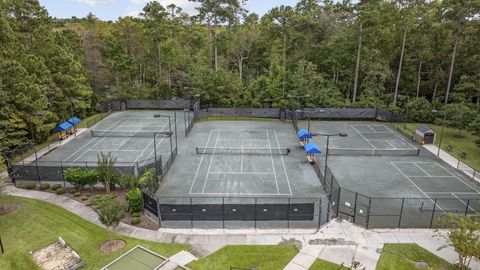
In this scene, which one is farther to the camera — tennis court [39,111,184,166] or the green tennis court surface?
tennis court [39,111,184,166]

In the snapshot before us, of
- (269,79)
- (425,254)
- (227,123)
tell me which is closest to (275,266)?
(425,254)

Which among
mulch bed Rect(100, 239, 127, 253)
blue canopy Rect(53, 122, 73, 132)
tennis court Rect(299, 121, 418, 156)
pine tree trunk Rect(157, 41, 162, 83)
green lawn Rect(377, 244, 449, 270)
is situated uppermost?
pine tree trunk Rect(157, 41, 162, 83)

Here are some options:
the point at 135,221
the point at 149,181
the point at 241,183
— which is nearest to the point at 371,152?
the point at 241,183

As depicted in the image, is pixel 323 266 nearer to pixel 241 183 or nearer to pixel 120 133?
pixel 241 183

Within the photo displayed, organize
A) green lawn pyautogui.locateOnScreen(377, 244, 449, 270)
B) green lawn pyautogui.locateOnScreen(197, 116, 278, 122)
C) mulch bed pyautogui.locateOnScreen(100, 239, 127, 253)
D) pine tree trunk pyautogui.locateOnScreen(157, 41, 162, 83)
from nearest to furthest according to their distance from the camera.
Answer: green lawn pyautogui.locateOnScreen(377, 244, 449, 270) → mulch bed pyautogui.locateOnScreen(100, 239, 127, 253) → green lawn pyautogui.locateOnScreen(197, 116, 278, 122) → pine tree trunk pyautogui.locateOnScreen(157, 41, 162, 83)

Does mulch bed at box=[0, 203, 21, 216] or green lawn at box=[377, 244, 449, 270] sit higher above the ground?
mulch bed at box=[0, 203, 21, 216]

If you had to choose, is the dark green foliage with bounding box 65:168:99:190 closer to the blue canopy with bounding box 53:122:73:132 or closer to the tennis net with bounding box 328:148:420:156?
the blue canopy with bounding box 53:122:73:132

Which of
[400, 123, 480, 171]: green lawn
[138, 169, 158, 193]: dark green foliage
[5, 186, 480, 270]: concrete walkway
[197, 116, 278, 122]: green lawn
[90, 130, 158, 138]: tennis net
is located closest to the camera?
[5, 186, 480, 270]: concrete walkway

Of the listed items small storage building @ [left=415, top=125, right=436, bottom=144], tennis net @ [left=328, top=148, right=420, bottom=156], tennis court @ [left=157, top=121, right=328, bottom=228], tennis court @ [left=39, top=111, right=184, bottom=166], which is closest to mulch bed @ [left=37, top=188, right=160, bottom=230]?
tennis court @ [left=157, top=121, right=328, bottom=228]
